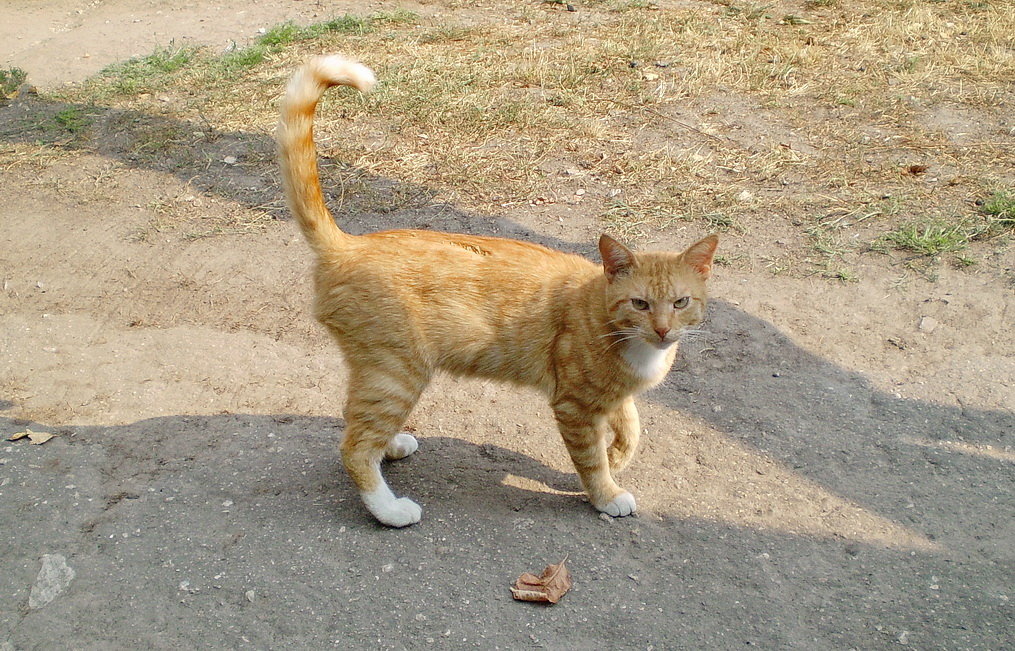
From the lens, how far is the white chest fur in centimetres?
343

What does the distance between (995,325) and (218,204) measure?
5192 mm

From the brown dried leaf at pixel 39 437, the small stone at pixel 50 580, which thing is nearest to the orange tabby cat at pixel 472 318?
the small stone at pixel 50 580

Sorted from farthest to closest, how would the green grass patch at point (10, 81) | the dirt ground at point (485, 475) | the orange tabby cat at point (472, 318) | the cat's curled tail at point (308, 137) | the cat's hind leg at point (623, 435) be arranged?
the green grass patch at point (10, 81)
the cat's hind leg at point (623, 435)
the orange tabby cat at point (472, 318)
the cat's curled tail at point (308, 137)
the dirt ground at point (485, 475)

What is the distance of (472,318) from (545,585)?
1099 millimetres

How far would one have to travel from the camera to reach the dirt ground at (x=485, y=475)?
122 inches

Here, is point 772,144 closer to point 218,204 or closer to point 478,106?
point 478,106

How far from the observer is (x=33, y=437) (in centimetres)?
411

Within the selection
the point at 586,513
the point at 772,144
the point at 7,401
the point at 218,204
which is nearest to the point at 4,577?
the point at 7,401

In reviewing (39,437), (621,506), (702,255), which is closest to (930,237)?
(702,255)

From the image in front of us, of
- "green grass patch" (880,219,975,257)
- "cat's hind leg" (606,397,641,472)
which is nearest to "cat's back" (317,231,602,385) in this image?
"cat's hind leg" (606,397,641,472)

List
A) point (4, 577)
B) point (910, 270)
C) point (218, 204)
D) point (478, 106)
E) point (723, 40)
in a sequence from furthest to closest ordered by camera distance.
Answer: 1. point (723, 40)
2. point (478, 106)
3. point (218, 204)
4. point (910, 270)
5. point (4, 577)

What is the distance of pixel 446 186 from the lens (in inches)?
247

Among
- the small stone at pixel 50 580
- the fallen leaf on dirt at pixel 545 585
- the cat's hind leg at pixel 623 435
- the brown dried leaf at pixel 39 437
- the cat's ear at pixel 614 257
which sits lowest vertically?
the brown dried leaf at pixel 39 437

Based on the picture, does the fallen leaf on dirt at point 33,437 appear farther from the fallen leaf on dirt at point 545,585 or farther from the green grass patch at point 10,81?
the green grass patch at point 10,81
